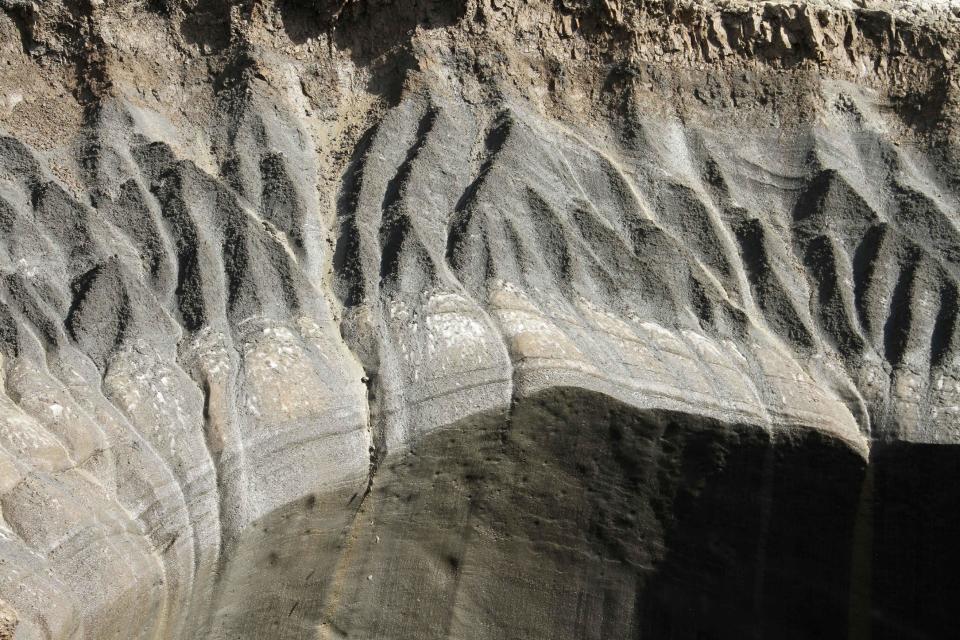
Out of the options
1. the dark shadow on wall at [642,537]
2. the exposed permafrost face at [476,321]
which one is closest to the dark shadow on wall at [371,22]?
the exposed permafrost face at [476,321]

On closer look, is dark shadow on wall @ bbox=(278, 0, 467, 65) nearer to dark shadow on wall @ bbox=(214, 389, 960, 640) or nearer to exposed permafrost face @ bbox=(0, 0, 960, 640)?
exposed permafrost face @ bbox=(0, 0, 960, 640)

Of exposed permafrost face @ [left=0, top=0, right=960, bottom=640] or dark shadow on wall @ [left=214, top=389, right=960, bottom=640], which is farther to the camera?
dark shadow on wall @ [left=214, top=389, right=960, bottom=640]

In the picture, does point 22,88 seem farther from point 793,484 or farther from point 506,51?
point 793,484

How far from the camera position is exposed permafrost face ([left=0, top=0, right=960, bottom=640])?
382 inches

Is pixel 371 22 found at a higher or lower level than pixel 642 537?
higher

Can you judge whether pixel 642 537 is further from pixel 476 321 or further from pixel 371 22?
pixel 371 22

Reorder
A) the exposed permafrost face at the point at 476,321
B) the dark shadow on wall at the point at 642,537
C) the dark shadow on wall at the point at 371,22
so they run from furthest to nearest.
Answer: the dark shadow on wall at the point at 371,22 < the dark shadow on wall at the point at 642,537 < the exposed permafrost face at the point at 476,321

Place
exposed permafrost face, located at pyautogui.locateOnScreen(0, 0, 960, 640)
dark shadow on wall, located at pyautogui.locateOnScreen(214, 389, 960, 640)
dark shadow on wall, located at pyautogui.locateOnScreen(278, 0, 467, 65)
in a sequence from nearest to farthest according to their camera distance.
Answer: exposed permafrost face, located at pyautogui.locateOnScreen(0, 0, 960, 640) < dark shadow on wall, located at pyautogui.locateOnScreen(214, 389, 960, 640) < dark shadow on wall, located at pyautogui.locateOnScreen(278, 0, 467, 65)

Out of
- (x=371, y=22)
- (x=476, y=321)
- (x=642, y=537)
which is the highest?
(x=371, y=22)

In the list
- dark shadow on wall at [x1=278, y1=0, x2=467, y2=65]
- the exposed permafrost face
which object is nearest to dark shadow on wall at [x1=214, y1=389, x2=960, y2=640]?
the exposed permafrost face

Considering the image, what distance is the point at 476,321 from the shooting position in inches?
425

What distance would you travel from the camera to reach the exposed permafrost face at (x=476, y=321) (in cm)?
971

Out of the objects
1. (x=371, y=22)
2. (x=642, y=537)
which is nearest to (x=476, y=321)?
(x=642, y=537)

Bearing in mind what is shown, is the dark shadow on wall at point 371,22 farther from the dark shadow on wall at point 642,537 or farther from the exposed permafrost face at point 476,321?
the dark shadow on wall at point 642,537
